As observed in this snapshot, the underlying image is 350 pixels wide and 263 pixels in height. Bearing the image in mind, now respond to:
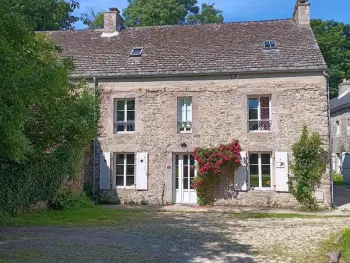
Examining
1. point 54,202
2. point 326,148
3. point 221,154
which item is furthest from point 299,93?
point 54,202

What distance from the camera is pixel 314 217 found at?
43.9 ft

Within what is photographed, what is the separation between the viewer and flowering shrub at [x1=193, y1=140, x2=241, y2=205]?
15.8 metres

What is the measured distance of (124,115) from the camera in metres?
17.4

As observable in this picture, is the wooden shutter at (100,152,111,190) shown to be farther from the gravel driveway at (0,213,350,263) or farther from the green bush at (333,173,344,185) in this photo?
the green bush at (333,173,344,185)

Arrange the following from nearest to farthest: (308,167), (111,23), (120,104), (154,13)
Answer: (308,167), (120,104), (111,23), (154,13)

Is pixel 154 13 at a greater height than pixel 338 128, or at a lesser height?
greater

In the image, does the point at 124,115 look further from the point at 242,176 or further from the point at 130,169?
the point at 242,176

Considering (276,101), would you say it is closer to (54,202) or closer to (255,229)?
(255,229)

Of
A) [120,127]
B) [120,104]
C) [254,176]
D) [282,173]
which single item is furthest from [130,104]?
[282,173]

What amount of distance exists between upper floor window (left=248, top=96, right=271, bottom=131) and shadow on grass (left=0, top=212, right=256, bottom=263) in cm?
578

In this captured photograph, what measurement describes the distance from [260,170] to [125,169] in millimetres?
5308

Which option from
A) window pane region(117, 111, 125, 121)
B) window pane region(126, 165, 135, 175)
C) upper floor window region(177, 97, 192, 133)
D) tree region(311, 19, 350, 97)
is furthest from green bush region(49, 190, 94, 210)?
tree region(311, 19, 350, 97)

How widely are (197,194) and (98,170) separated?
4118 millimetres

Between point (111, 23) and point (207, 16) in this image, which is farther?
point (207, 16)
